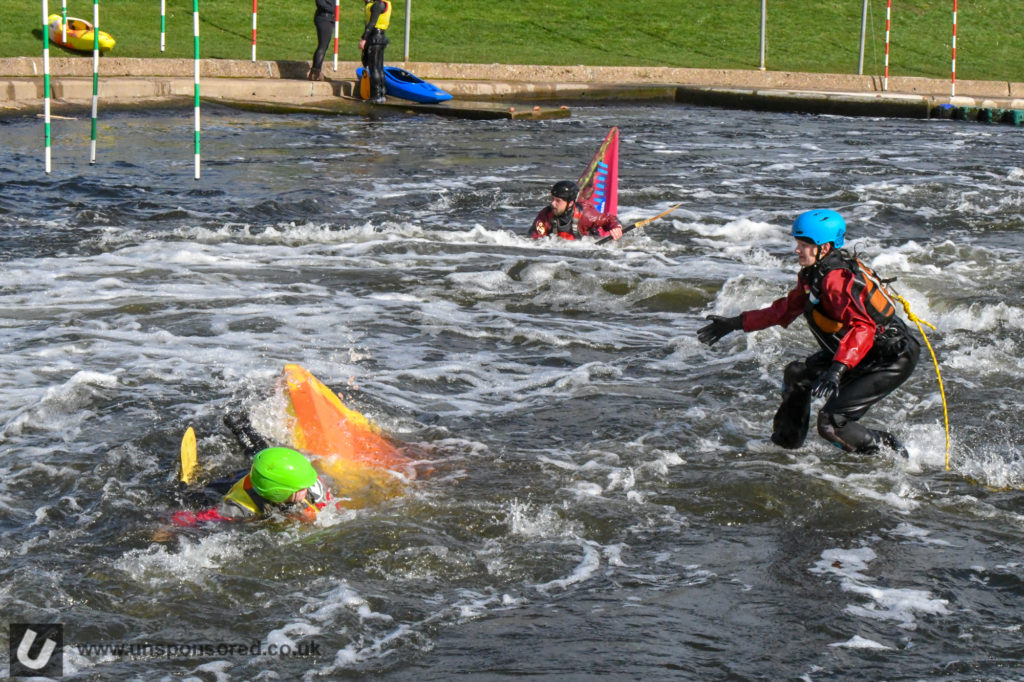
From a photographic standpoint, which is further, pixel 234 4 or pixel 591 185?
pixel 234 4

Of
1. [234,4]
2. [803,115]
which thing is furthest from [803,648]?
[234,4]

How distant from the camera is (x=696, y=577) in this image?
581 centimetres

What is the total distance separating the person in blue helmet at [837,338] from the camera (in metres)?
6.49

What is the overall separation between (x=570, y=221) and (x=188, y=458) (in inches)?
252

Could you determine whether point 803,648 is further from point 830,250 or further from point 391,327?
point 391,327

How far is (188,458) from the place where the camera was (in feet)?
22.0

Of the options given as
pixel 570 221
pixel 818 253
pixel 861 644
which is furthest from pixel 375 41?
pixel 861 644

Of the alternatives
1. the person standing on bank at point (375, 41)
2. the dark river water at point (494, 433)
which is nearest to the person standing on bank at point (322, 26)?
the person standing on bank at point (375, 41)

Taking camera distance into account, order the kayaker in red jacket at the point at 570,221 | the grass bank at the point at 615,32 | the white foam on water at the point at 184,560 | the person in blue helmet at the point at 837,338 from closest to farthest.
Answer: the white foam on water at the point at 184,560 → the person in blue helmet at the point at 837,338 → the kayaker in red jacket at the point at 570,221 → the grass bank at the point at 615,32

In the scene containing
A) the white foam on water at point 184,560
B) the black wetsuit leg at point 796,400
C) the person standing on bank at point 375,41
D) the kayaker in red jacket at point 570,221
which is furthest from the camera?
the person standing on bank at point 375,41

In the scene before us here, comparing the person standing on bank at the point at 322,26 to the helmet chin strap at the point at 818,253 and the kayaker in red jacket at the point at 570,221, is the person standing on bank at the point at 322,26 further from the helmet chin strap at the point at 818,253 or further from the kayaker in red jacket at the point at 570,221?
the helmet chin strap at the point at 818,253

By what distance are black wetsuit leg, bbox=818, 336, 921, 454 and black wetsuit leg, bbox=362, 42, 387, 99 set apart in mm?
13672

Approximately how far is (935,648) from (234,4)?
21.7m

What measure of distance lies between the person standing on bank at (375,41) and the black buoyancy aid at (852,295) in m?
13.6
